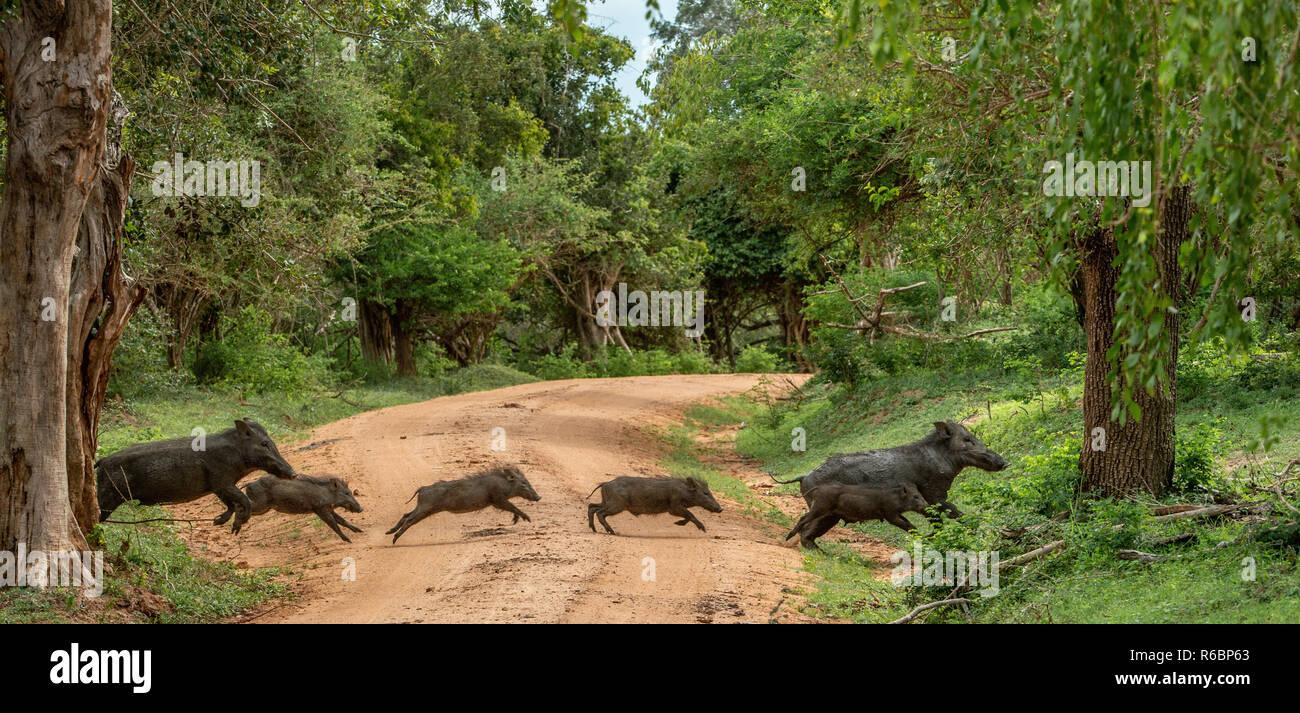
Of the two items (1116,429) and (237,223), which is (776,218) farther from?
(1116,429)

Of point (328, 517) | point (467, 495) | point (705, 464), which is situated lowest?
point (705, 464)

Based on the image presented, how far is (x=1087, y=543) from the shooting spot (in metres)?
8.16

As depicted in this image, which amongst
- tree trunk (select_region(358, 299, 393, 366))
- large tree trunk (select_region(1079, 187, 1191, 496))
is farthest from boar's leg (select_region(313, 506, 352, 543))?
tree trunk (select_region(358, 299, 393, 366))

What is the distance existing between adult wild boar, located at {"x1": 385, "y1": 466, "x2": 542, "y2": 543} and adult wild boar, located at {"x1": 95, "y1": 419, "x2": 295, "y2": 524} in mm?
1228

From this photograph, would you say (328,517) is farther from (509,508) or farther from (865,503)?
(865,503)

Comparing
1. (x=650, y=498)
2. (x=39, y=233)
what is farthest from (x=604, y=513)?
(x=39, y=233)

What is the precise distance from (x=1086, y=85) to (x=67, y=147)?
21.8ft

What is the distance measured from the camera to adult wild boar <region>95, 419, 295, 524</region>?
9.68 metres

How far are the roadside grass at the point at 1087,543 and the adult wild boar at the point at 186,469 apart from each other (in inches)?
207

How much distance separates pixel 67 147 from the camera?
765cm

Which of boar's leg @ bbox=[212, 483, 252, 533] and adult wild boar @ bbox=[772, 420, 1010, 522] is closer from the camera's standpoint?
boar's leg @ bbox=[212, 483, 252, 533]

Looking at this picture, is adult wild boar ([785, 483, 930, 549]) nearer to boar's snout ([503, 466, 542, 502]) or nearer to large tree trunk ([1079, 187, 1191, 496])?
large tree trunk ([1079, 187, 1191, 496])

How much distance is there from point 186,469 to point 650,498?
4344 mm
